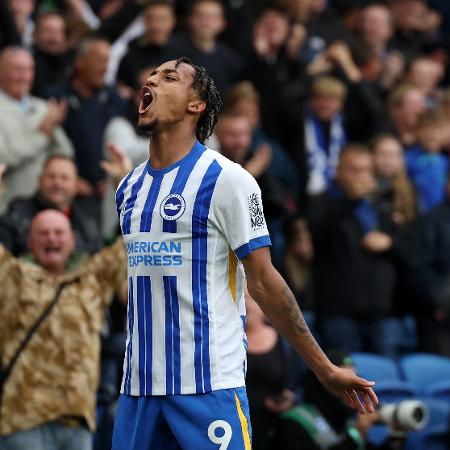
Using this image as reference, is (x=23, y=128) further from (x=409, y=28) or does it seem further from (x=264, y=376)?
(x=409, y=28)

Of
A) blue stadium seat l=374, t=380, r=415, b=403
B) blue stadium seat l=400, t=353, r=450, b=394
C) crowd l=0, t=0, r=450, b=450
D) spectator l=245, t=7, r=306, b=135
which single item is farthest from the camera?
spectator l=245, t=7, r=306, b=135

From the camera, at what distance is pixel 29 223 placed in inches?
332

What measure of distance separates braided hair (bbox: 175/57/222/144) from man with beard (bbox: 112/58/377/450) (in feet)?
0.41

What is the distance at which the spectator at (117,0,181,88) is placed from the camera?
11.8m

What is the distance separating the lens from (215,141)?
10445mm

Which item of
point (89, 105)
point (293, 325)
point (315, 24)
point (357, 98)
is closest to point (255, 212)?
point (293, 325)

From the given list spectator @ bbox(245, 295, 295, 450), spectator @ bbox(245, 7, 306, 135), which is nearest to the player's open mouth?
spectator @ bbox(245, 295, 295, 450)

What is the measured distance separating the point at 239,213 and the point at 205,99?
55 centimetres

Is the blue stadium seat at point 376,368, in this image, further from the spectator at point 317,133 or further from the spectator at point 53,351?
the spectator at point 317,133

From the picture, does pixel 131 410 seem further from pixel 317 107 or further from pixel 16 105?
pixel 317 107

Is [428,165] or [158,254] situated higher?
[428,165]


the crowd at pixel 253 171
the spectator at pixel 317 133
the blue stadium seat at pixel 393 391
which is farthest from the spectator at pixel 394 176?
the blue stadium seat at pixel 393 391

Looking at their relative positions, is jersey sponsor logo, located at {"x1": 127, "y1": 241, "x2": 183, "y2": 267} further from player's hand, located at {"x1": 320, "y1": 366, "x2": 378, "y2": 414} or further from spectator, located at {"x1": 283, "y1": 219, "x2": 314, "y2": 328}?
spectator, located at {"x1": 283, "y1": 219, "x2": 314, "y2": 328}

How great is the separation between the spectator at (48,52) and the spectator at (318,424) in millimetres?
4434
